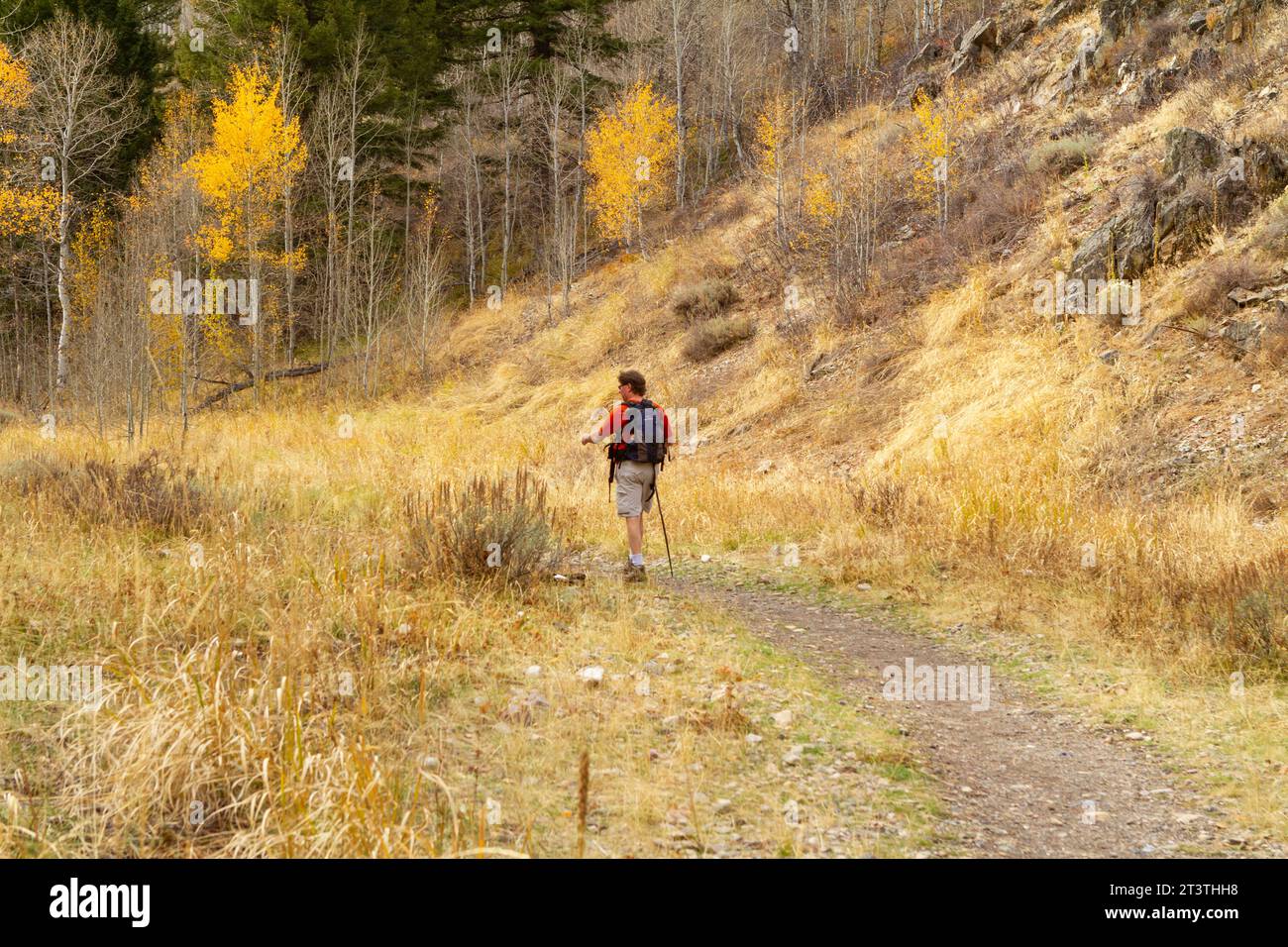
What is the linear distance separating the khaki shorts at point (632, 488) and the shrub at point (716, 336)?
1465 cm

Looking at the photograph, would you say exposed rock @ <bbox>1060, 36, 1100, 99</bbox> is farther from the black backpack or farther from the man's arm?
the man's arm

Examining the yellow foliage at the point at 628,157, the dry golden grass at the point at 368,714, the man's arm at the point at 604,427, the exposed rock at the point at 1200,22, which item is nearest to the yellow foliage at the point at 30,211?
the yellow foliage at the point at 628,157

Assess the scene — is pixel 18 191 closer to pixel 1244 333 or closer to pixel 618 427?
pixel 618 427

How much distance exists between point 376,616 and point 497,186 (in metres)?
34.9

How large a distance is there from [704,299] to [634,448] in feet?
57.4

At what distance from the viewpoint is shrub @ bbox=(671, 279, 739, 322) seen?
2492 cm

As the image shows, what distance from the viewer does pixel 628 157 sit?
33.0 meters

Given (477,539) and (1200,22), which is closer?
(477,539)

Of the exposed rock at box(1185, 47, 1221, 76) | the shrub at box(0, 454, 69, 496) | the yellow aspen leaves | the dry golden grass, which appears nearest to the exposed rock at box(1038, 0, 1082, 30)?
the exposed rock at box(1185, 47, 1221, 76)

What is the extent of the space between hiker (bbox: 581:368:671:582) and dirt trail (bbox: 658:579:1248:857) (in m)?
1.64

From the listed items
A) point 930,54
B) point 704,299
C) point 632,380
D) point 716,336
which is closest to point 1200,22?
point 716,336

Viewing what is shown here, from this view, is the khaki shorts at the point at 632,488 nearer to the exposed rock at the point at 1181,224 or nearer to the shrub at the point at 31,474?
the shrub at the point at 31,474

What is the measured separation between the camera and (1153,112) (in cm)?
1811
